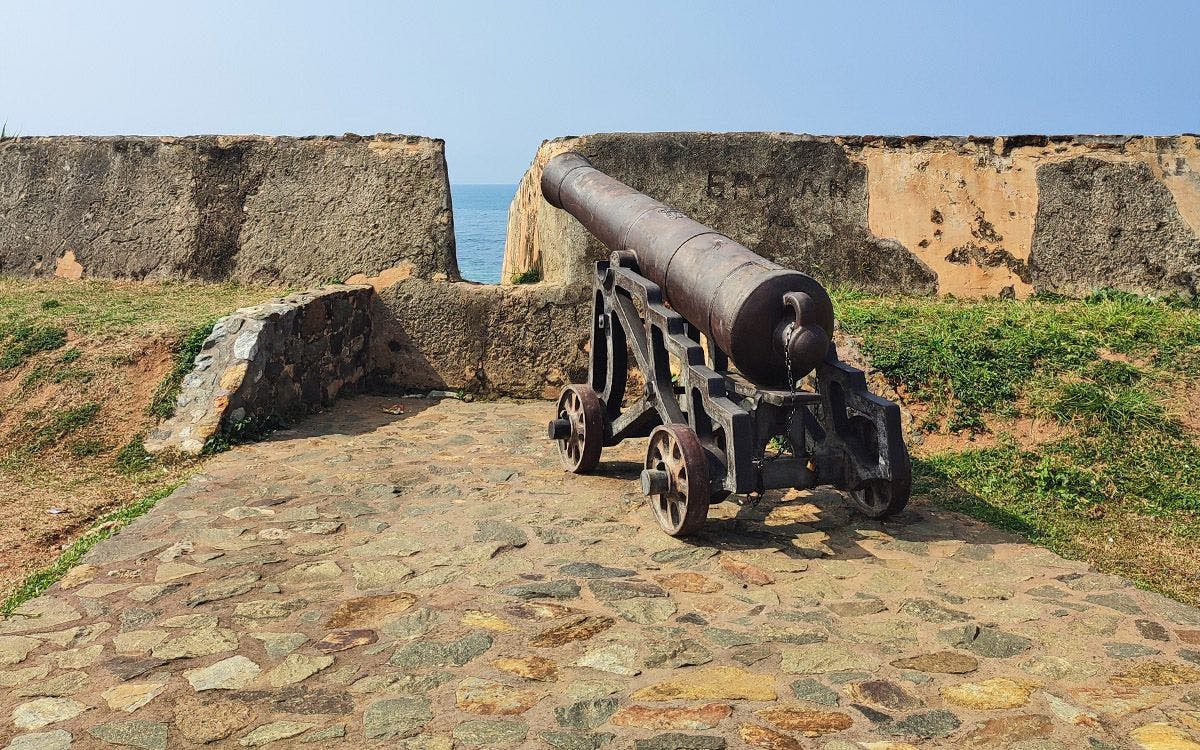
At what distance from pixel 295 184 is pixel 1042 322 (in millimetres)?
6008

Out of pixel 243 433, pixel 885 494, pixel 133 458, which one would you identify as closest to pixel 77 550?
pixel 133 458

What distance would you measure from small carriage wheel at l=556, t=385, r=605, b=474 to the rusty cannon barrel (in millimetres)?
745

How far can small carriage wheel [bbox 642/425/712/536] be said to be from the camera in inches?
173

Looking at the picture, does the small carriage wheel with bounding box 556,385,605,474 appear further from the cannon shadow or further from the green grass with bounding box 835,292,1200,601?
the green grass with bounding box 835,292,1200,601

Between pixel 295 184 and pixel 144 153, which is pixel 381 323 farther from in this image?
pixel 144 153

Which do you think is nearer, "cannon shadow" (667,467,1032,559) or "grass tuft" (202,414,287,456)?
"cannon shadow" (667,467,1032,559)

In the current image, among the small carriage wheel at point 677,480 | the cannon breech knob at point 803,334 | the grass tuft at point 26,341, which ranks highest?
the cannon breech knob at point 803,334

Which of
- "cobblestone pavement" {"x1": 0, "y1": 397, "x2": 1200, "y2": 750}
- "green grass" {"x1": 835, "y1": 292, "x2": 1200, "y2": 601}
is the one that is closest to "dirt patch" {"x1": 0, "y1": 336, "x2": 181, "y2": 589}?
"cobblestone pavement" {"x1": 0, "y1": 397, "x2": 1200, "y2": 750}

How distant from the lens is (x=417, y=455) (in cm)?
607

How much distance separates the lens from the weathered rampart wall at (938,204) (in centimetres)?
777

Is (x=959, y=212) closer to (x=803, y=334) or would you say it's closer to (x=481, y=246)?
(x=803, y=334)

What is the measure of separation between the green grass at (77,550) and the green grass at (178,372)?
1.10 m

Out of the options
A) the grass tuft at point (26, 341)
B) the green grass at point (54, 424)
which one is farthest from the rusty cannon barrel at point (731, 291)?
the grass tuft at point (26, 341)

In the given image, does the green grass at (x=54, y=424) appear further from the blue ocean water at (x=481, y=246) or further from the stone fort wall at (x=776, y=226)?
the blue ocean water at (x=481, y=246)
